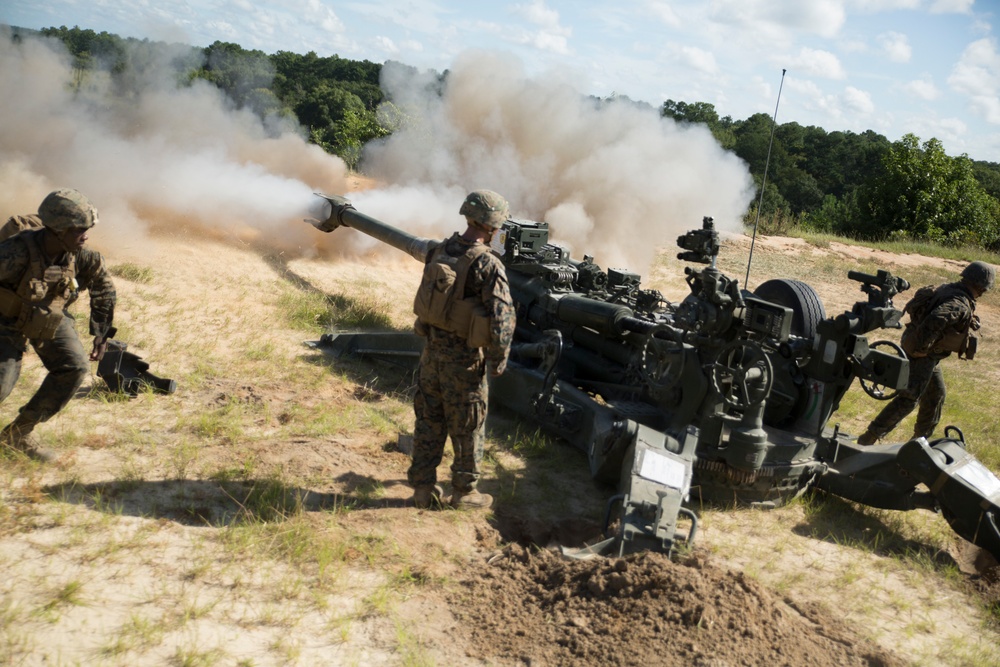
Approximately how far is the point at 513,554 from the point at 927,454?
9.07 ft

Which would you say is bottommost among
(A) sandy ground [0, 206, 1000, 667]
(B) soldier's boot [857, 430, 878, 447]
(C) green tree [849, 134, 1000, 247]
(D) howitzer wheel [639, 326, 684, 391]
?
(A) sandy ground [0, 206, 1000, 667]

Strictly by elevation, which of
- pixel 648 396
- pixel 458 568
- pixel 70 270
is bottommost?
pixel 458 568

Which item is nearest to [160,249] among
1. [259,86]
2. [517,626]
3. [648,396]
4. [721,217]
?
[648,396]

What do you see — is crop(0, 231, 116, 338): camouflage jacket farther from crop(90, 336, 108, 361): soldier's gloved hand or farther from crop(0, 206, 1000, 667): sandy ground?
crop(0, 206, 1000, 667): sandy ground

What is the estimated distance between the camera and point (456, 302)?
15.6 ft

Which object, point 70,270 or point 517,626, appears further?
point 70,270

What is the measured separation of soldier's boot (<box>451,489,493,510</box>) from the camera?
5.11m

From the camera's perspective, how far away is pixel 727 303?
5.41 m

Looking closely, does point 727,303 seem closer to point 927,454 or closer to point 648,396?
point 648,396

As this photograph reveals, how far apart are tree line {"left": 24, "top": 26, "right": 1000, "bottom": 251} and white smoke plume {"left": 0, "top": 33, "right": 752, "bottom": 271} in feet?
3.28

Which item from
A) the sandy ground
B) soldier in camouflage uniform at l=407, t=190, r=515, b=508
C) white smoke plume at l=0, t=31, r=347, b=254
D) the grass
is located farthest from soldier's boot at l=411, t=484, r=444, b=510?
white smoke plume at l=0, t=31, r=347, b=254

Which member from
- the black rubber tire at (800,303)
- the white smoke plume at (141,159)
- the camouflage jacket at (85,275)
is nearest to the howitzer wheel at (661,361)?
the black rubber tire at (800,303)

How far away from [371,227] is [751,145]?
3237 centimetres

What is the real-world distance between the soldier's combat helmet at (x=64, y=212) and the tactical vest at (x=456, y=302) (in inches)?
74.9
